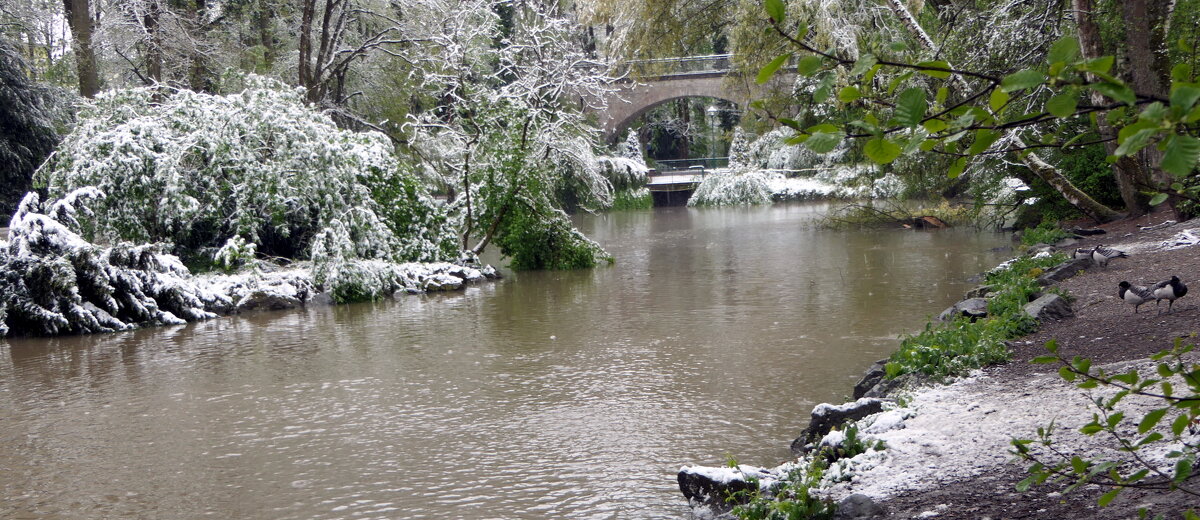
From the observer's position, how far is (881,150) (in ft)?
7.36

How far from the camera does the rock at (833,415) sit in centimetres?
582

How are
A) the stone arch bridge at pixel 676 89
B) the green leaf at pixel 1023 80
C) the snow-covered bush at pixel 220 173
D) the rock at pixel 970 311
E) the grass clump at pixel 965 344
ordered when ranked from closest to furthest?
the green leaf at pixel 1023 80, the grass clump at pixel 965 344, the rock at pixel 970 311, the snow-covered bush at pixel 220 173, the stone arch bridge at pixel 676 89

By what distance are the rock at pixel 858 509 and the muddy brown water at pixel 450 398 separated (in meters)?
1.14

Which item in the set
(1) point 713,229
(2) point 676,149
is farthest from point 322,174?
(2) point 676,149

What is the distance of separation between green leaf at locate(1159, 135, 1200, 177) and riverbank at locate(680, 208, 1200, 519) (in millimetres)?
2138

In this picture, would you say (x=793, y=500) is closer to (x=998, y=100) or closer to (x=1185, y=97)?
(x=998, y=100)

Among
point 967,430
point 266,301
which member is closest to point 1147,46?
point 967,430

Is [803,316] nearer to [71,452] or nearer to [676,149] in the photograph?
[71,452]

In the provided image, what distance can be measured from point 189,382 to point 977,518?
7661 mm

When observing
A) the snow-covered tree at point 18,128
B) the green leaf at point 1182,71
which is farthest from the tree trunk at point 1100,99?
the snow-covered tree at point 18,128

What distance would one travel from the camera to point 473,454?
6.46 m

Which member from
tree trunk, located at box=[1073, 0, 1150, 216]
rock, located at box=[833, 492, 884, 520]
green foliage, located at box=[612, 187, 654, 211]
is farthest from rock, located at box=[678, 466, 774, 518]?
green foliage, located at box=[612, 187, 654, 211]

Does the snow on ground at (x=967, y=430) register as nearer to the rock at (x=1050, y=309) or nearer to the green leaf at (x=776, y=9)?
the rock at (x=1050, y=309)

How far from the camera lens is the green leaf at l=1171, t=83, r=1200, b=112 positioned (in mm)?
1827
